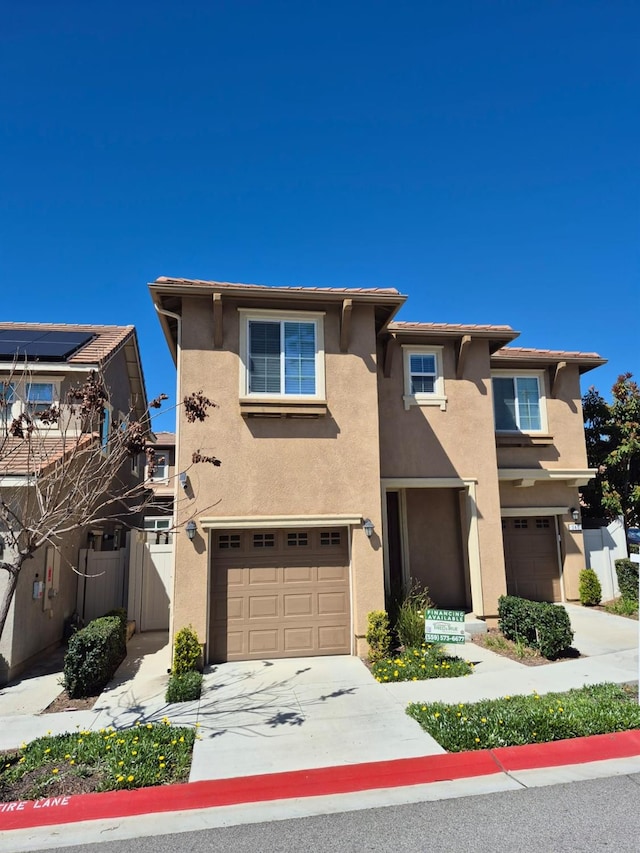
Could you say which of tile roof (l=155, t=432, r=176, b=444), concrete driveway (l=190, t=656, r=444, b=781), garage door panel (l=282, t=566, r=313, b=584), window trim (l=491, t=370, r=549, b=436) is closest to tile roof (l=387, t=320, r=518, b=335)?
window trim (l=491, t=370, r=549, b=436)

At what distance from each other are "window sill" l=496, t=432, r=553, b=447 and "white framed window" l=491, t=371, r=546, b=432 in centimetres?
21

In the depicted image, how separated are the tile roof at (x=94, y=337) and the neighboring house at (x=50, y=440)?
0.08 feet

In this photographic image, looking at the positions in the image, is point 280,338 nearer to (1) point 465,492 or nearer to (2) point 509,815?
(1) point 465,492

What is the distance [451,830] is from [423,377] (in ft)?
31.0

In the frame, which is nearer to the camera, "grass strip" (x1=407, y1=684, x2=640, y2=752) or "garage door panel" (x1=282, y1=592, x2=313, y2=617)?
"grass strip" (x1=407, y1=684, x2=640, y2=752)

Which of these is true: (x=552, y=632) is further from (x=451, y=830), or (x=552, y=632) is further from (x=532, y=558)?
(x=451, y=830)

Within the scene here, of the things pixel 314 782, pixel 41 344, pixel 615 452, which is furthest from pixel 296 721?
pixel 615 452

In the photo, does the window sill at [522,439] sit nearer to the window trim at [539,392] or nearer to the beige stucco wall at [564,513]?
the window trim at [539,392]

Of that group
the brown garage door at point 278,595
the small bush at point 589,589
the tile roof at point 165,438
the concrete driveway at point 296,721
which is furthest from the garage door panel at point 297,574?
the tile roof at point 165,438

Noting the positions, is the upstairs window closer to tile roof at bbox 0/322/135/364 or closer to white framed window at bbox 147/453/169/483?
white framed window at bbox 147/453/169/483

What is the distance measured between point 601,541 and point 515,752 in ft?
34.8

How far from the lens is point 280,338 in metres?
10.4

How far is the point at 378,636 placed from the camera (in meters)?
9.48

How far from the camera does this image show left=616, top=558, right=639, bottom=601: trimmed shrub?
13.8 m
